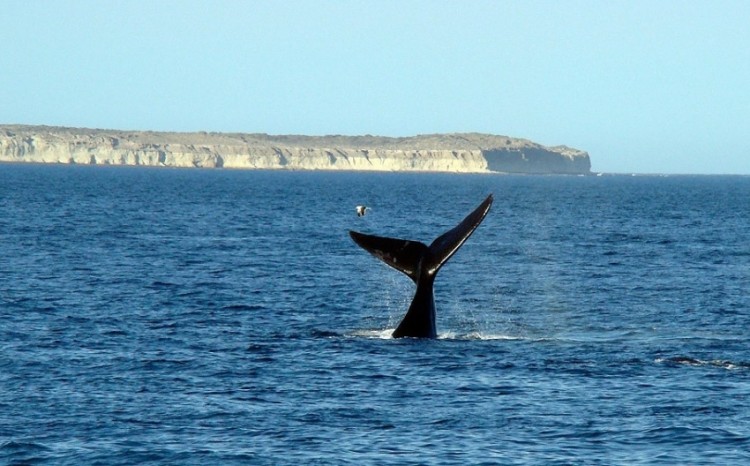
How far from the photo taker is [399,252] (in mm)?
24734

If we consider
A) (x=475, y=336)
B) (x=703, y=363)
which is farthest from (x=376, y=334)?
(x=703, y=363)

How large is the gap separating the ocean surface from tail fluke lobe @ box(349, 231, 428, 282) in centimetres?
164

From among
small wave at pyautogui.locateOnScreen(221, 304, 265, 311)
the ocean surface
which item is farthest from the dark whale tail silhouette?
small wave at pyautogui.locateOnScreen(221, 304, 265, 311)

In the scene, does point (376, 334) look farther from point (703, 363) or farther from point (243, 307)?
point (703, 363)

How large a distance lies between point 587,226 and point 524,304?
146 ft

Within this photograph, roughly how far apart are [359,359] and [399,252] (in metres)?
2.23

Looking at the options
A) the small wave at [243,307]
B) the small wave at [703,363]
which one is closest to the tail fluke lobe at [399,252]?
the small wave at [703,363]

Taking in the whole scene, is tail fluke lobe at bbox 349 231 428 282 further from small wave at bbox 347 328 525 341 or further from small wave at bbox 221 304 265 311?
small wave at bbox 221 304 265 311

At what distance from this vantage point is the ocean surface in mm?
17641

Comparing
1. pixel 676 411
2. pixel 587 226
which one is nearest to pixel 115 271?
pixel 676 411

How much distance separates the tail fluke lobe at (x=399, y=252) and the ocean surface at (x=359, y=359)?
1.64 meters

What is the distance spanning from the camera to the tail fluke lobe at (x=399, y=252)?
24.3 metres

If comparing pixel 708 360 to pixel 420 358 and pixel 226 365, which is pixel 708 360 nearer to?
pixel 420 358

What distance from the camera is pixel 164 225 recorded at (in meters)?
72.3
